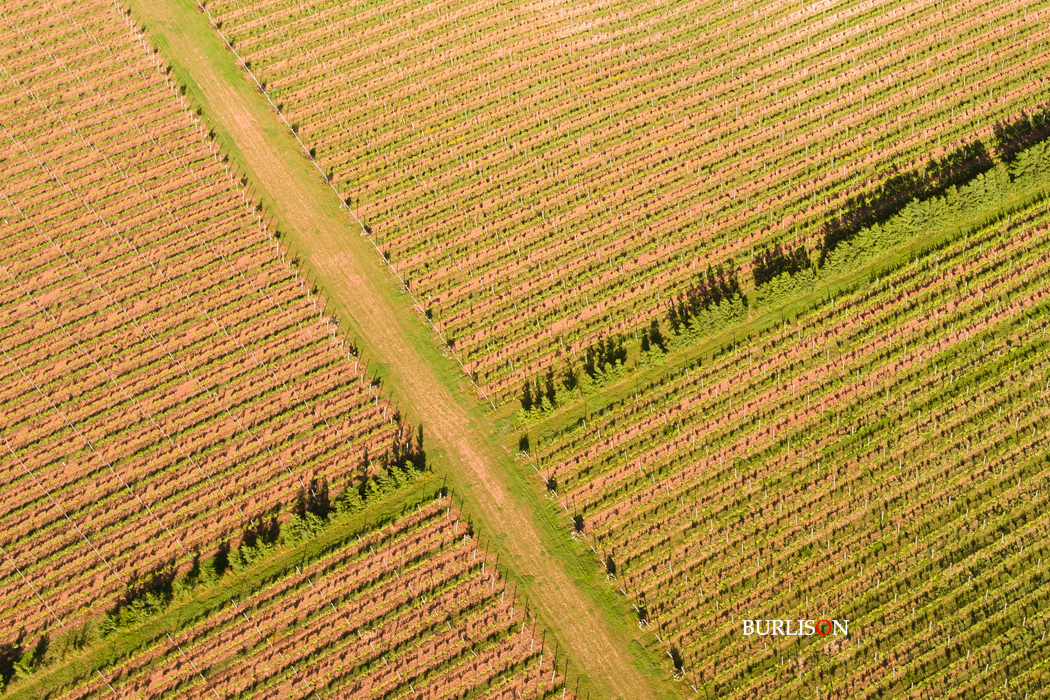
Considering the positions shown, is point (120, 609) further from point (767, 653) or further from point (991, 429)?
point (991, 429)

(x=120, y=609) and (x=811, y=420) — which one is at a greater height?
(x=120, y=609)

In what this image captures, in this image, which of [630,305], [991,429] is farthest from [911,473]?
[630,305]

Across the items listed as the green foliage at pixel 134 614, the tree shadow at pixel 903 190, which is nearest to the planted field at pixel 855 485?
the tree shadow at pixel 903 190

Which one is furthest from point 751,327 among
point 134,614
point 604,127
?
point 134,614

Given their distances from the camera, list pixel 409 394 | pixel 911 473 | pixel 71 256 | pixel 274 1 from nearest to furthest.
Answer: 1. pixel 911 473
2. pixel 409 394
3. pixel 71 256
4. pixel 274 1

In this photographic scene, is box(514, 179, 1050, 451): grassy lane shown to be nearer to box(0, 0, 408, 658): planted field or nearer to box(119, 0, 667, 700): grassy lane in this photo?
box(119, 0, 667, 700): grassy lane

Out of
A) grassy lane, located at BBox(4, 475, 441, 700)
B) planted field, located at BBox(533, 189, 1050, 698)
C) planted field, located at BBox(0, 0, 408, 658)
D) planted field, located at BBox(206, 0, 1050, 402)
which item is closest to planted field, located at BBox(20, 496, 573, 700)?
grassy lane, located at BBox(4, 475, 441, 700)

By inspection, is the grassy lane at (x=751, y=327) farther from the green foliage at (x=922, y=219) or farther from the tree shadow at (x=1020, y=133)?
the tree shadow at (x=1020, y=133)
